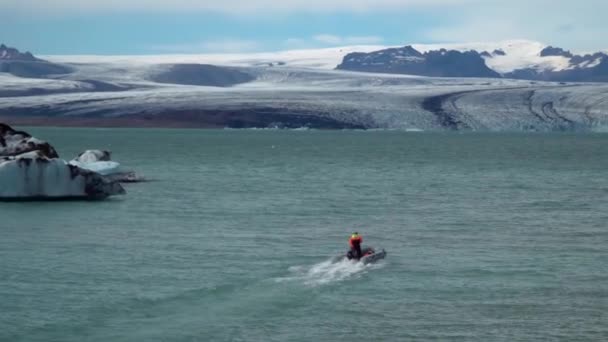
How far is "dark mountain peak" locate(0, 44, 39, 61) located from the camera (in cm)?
16496

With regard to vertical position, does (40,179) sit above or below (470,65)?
below

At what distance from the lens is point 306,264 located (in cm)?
1827

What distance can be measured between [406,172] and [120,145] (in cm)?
2608

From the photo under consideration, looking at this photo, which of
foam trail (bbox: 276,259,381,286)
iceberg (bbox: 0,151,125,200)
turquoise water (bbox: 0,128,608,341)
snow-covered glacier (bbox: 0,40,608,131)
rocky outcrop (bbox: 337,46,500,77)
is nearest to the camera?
turquoise water (bbox: 0,128,608,341)

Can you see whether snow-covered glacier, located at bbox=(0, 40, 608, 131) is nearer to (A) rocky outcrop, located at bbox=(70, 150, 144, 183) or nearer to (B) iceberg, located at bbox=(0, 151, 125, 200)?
(A) rocky outcrop, located at bbox=(70, 150, 144, 183)

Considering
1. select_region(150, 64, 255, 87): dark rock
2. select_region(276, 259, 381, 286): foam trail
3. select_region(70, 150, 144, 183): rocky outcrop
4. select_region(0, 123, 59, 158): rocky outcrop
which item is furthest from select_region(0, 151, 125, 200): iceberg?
select_region(150, 64, 255, 87): dark rock

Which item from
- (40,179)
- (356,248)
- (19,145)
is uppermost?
(19,145)

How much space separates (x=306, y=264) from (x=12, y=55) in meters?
163

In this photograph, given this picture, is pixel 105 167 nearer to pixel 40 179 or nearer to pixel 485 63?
pixel 40 179

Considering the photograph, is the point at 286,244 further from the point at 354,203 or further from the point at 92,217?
the point at 354,203

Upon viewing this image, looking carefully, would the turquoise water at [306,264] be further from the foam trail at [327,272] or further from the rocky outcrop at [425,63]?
the rocky outcrop at [425,63]

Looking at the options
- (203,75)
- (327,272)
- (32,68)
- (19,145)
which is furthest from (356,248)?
(32,68)

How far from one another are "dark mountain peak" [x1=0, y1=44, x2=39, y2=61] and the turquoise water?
133 m

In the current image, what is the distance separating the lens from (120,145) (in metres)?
65.9
